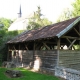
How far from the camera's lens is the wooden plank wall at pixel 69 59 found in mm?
15016

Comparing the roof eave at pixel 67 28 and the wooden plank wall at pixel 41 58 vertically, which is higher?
the roof eave at pixel 67 28

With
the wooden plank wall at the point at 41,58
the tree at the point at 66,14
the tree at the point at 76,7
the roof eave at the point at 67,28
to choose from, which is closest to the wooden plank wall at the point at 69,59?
the wooden plank wall at the point at 41,58

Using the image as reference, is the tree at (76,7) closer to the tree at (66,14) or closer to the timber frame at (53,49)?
the tree at (66,14)

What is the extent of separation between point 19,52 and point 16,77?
9153mm

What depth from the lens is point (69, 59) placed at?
15555 millimetres

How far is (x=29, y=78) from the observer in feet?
42.1

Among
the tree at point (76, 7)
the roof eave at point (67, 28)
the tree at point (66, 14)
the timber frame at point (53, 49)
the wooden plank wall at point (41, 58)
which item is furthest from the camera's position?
the tree at point (66, 14)

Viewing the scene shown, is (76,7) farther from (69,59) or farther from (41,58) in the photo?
(69,59)

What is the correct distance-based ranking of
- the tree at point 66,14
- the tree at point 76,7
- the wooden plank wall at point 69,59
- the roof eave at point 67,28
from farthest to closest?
the tree at point 66,14, the tree at point 76,7, the wooden plank wall at point 69,59, the roof eave at point 67,28

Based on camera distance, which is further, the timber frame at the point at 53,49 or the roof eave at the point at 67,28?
the timber frame at the point at 53,49

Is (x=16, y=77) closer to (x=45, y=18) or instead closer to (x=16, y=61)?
(x=16, y=61)

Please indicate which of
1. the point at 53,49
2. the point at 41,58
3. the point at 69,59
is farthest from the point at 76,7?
the point at 69,59

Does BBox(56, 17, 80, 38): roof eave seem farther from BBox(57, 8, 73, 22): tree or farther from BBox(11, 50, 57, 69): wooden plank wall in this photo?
BBox(57, 8, 73, 22): tree

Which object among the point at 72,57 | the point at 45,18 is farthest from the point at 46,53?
the point at 45,18
